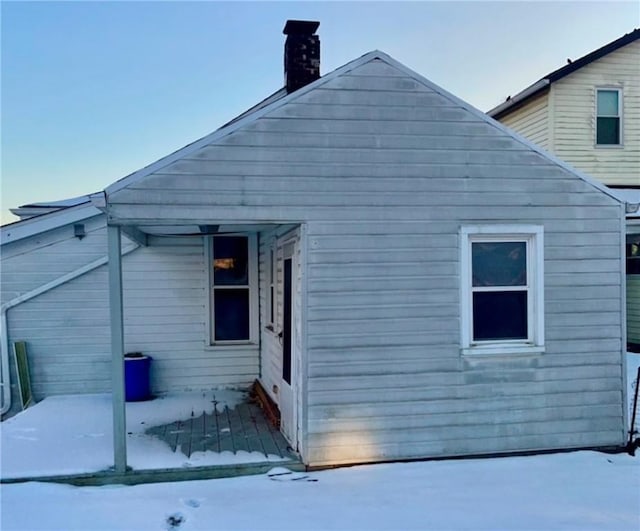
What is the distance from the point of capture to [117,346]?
15.8ft

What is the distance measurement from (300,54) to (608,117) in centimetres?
871

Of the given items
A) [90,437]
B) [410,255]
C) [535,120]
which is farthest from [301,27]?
[535,120]

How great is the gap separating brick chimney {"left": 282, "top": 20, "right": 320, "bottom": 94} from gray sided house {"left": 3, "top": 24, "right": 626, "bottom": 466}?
11.3 ft

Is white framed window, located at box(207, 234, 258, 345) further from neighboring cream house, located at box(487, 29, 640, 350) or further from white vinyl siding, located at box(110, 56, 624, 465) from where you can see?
neighboring cream house, located at box(487, 29, 640, 350)

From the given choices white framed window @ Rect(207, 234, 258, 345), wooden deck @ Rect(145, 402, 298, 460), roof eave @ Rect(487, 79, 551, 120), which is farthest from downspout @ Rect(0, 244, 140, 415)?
roof eave @ Rect(487, 79, 551, 120)

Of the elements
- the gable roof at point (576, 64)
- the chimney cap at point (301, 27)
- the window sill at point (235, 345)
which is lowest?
the window sill at point (235, 345)

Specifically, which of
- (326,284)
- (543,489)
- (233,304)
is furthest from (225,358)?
(543,489)

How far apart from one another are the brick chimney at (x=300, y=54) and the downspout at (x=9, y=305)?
365 cm

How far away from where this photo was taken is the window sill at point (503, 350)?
17.8 feet

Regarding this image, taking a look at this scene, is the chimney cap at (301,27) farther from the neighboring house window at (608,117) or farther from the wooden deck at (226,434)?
the neighboring house window at (608,117)

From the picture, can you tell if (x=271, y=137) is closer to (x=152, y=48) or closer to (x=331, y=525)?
(x=331, y=525)

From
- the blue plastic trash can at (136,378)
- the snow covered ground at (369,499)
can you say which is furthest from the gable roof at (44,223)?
the snow covered ground at (369,499)

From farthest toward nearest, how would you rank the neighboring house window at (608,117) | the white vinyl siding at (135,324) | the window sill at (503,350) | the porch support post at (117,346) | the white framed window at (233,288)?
1. the neighboring house window at (608,117)
2. the white framed window at (233,288)
3. the white vinyl siding at (135,324)
4. the window sill at (503,350)
5. the porch support post at (117,346)

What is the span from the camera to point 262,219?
5051 mm
